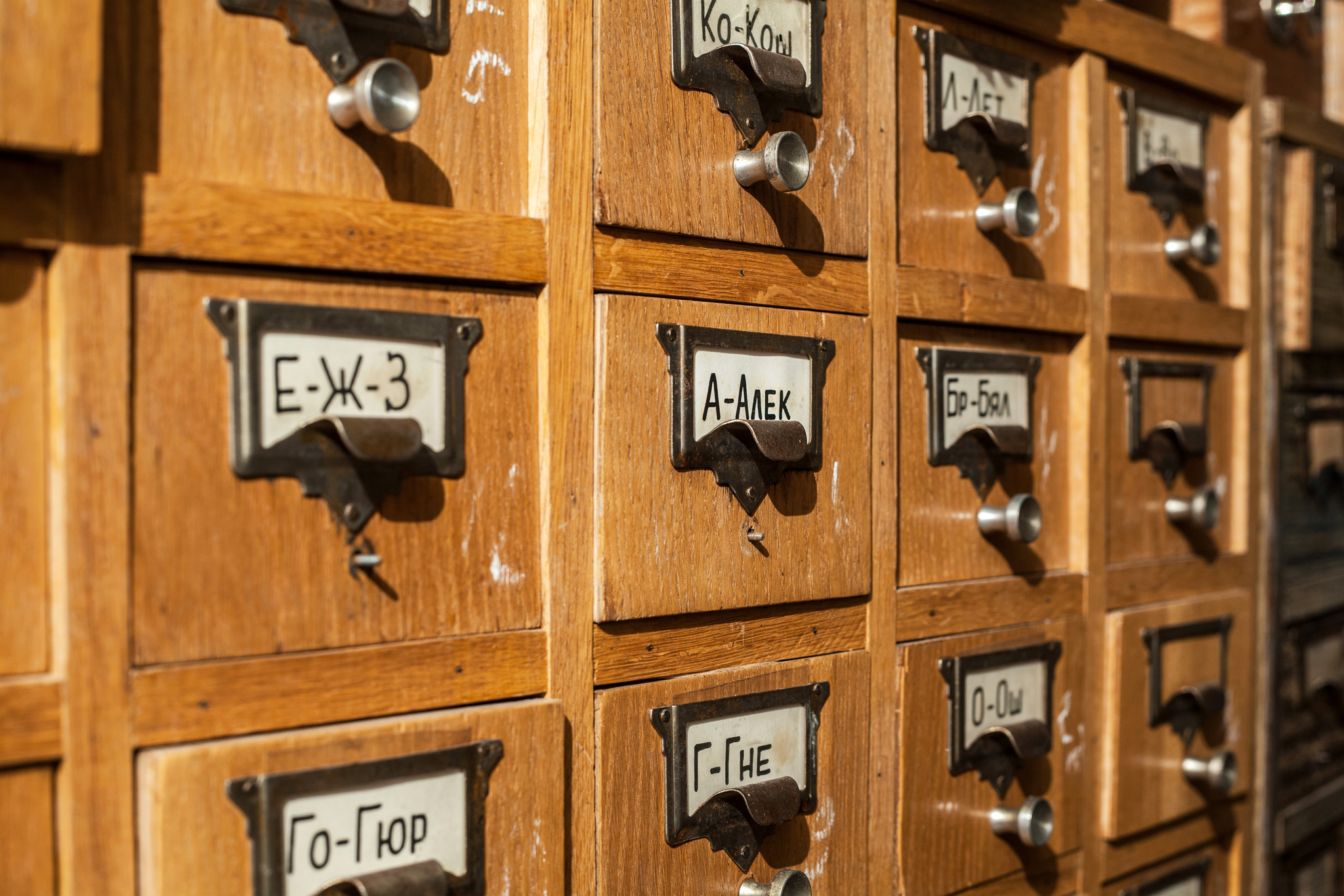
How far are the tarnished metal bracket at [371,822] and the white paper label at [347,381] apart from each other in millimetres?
218

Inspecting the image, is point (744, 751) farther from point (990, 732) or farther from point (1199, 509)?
point (1199, 509)

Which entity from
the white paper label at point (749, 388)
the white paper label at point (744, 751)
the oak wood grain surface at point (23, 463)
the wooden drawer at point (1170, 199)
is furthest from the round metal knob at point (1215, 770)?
the oak wood grain surface at point (23, 463)

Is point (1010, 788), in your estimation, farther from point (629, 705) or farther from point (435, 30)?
point (435, 30)

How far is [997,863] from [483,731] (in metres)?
0.68

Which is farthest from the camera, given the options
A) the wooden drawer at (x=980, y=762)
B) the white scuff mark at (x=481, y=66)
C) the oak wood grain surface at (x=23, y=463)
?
the wooden drawer at (x=980, y=762)

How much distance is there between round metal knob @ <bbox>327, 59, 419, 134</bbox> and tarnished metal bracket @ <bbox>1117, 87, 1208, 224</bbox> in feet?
3.16

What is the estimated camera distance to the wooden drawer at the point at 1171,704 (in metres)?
1.35

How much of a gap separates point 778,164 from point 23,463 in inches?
23.3

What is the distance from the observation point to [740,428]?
3.04ft

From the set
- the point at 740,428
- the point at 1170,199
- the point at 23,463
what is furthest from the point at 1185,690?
the point at 23,463

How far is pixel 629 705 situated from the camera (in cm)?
90

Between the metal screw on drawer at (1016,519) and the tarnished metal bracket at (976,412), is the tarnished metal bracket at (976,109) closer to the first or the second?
the tarnished metal bracket at (976,412)

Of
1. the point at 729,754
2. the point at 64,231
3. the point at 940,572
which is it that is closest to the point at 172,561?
the point at 64,231

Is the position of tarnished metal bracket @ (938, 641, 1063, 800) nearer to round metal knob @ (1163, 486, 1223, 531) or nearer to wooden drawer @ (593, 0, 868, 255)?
round metal knob @ (1163, 486, 1223, 531)
